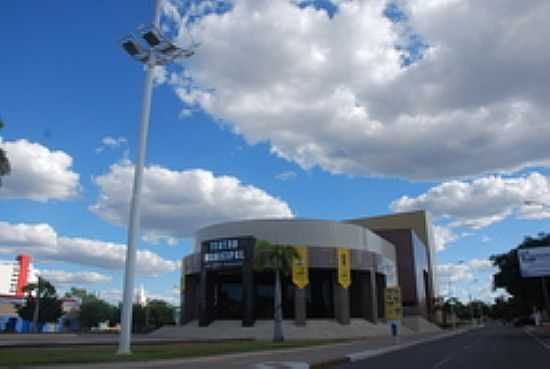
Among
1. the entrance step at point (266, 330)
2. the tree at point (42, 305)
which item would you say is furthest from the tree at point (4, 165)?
the tree at point (42, 305)

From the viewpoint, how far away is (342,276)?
63.2 metres

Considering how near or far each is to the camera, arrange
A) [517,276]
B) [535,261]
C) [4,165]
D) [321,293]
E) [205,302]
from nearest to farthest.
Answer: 1. [4,165]
2. [535,261]
3. [517,276]
4. [205,302]
5. [321,293]

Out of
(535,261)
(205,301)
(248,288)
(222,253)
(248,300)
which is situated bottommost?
(205,301)

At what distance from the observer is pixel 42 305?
101 metres

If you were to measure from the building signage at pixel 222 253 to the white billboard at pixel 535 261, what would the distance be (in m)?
31.9

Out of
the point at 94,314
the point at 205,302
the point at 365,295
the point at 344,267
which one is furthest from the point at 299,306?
the point at 94,314

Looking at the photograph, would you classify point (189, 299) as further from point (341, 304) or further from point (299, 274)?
point (341, 304)

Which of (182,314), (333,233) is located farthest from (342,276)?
(182,314)

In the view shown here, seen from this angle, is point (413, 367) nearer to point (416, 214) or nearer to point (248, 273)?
point (248, 273)

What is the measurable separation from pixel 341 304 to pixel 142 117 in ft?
134

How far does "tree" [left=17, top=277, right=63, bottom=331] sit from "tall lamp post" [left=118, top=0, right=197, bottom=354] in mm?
80442

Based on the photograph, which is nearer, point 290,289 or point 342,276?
point 342,276

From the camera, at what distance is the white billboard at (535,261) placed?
4929cm

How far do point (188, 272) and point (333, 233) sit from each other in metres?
21.6
